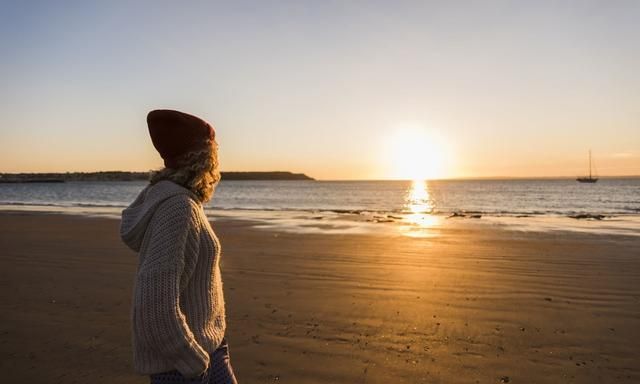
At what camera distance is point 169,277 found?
1794mm

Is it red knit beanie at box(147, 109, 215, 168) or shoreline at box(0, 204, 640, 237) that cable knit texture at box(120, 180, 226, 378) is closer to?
red knit beanie at box(147, 109, 215, 168)

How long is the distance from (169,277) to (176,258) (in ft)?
0.25

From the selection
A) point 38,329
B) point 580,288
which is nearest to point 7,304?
point 38,329

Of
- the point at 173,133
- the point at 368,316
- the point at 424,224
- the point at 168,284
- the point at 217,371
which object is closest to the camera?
the point at 168,284

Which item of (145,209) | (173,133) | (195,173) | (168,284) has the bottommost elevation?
(168,284)

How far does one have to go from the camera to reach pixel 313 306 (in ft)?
21.0

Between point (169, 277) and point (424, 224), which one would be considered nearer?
point (169, 277)

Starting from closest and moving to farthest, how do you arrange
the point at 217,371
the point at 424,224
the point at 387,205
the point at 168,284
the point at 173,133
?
the point at 168,284
the point at 173,133
the point at 217,371
the point at 424,224
the point at 387,205

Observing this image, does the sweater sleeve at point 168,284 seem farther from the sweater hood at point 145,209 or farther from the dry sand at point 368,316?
the dry sand at point 368,316

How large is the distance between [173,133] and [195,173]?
0.19 meters

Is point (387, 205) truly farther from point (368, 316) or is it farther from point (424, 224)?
point (368, 316)

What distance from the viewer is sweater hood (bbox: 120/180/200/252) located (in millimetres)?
1858

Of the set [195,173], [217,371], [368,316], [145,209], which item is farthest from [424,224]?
[145,209]

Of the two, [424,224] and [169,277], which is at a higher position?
[169,277]
